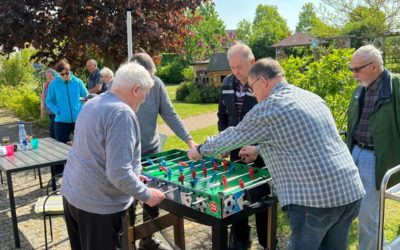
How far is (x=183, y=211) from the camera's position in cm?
284

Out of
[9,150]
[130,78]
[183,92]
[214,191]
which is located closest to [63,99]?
[9,150]

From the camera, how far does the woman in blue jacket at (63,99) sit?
20.5 ft

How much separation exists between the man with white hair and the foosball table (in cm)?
88

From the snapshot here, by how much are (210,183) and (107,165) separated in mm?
873

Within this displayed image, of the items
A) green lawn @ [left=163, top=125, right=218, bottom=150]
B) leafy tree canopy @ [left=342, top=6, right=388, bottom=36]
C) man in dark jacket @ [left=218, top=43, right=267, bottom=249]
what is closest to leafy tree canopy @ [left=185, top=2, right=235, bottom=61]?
leafy tree canopy @ [left=342, top=6, right=388, bottom=36]

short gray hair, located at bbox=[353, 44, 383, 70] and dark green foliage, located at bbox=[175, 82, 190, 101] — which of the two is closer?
short gray hair, located at bbox=[353, 44, 383, 70]

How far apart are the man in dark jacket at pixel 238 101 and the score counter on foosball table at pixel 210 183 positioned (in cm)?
56

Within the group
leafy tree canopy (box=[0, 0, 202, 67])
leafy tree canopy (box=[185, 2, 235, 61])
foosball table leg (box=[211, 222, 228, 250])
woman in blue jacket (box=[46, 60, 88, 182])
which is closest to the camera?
foosball table leg (box=[211, 222, 228, 250])

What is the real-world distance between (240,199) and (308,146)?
26.0 inches

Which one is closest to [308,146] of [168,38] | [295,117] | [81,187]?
[295,117]

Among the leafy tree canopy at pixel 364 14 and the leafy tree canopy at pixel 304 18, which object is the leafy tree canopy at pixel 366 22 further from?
the leafy tree canopy at pixel 304 18

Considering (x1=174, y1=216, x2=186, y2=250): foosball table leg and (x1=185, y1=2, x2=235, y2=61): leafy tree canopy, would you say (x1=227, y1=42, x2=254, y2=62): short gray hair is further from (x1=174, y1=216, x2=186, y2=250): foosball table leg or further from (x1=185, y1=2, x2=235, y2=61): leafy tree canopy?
(x1=185, y1=2, x2=235, y2=61): leafy tree canopy

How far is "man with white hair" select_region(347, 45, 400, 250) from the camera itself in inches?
123

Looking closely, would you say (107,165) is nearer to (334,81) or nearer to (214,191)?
(214,191)
